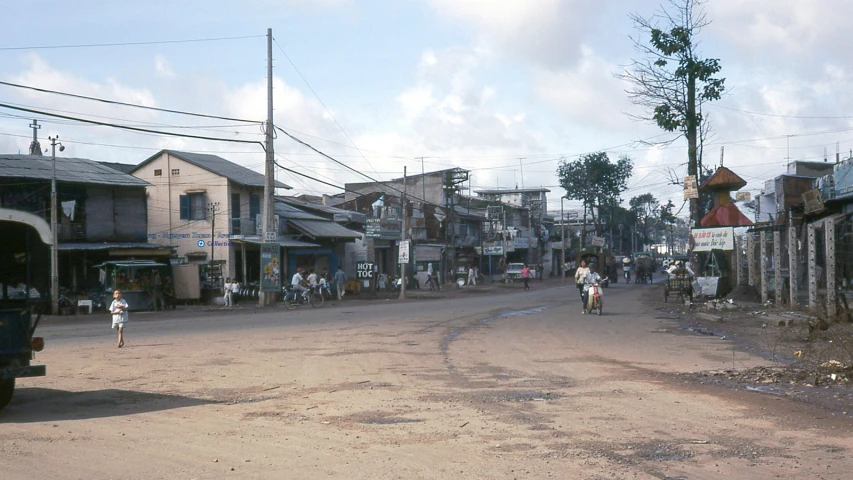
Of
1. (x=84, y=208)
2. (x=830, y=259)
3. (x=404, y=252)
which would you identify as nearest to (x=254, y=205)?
(x=404, y=252)

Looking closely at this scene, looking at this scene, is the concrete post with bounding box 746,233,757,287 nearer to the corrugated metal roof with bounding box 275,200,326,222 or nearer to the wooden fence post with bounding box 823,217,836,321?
the wooden fence post with bounding box 823,217,836,321

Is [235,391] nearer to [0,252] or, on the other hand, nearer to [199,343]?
[0,252]

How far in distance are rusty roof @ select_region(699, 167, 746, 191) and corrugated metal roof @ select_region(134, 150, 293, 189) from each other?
23.5 meters

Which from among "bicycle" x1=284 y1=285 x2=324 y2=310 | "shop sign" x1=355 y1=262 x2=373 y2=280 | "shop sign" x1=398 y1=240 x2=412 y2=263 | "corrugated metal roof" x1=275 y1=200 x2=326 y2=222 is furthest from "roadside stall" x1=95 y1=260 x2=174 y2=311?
"shop sign" x1=355 y1=262 x2=373 y2=280

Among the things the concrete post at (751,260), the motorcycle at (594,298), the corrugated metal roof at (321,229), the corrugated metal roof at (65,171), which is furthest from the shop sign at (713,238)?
the corrugated metal roof at (65,171)

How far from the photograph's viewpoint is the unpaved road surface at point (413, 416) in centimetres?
654

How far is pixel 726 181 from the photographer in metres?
32.8

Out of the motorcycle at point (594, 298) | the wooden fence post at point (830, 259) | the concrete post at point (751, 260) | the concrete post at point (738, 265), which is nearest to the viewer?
the wooden fence post at point (830, 259)

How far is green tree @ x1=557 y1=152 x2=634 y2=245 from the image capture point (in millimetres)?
88562

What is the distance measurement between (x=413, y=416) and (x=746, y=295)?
2447cm

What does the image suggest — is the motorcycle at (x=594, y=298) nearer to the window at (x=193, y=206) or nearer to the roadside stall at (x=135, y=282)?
the roadside stall at (x=135, y=282)

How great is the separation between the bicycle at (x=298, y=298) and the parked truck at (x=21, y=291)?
25.1 meters

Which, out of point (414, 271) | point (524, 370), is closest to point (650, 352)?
point (524, 370)

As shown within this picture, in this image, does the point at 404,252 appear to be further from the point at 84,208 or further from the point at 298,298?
the point at 84,208
